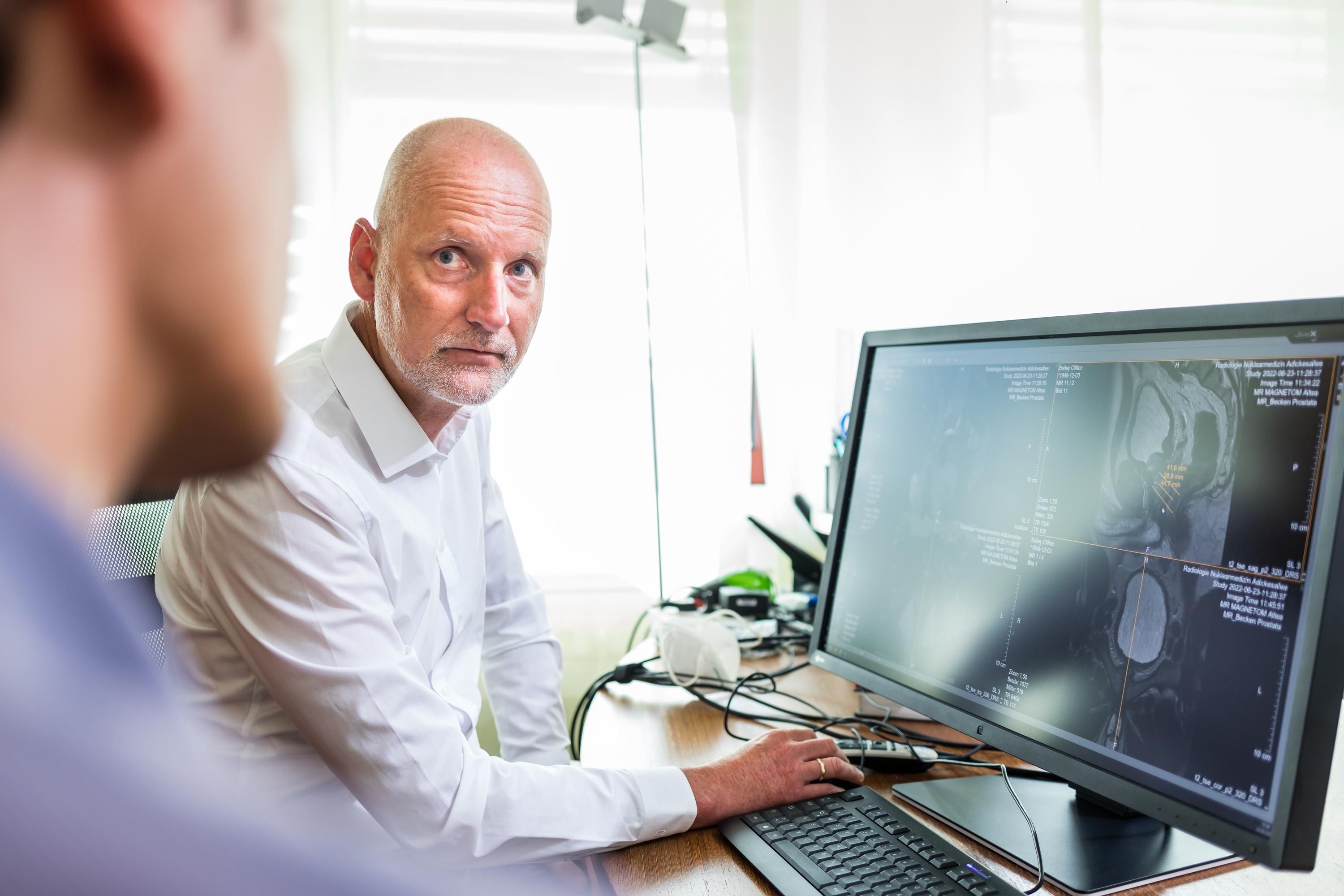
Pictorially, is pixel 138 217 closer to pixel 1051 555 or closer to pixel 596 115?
pixel 1051 555

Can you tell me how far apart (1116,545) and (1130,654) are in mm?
86

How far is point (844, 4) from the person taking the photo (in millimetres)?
2457

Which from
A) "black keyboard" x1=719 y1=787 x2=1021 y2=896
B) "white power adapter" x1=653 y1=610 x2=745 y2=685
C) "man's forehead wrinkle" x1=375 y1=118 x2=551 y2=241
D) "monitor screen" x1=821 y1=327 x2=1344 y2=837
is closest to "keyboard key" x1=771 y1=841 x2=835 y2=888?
"black keyboard" x1=719 y1=787 x2=1021 y2=896

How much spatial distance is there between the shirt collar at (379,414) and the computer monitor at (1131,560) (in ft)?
1.87

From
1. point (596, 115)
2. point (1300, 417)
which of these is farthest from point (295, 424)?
point (596, 115)

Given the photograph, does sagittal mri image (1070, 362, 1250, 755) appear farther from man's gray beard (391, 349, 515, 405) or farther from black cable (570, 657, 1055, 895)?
man's gray beard (391, 349, 515, 405)

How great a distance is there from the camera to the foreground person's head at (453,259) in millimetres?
1215

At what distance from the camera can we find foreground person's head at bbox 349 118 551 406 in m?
1.21

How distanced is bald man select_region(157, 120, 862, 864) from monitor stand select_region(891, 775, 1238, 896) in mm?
105

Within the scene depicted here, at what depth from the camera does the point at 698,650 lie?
52.7 inches

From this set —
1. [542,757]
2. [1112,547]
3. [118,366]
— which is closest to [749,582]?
[542,757]

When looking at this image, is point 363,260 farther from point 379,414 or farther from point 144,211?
point 144,211

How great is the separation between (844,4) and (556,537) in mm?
1681

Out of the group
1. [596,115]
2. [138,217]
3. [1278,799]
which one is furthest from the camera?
[596,115]
